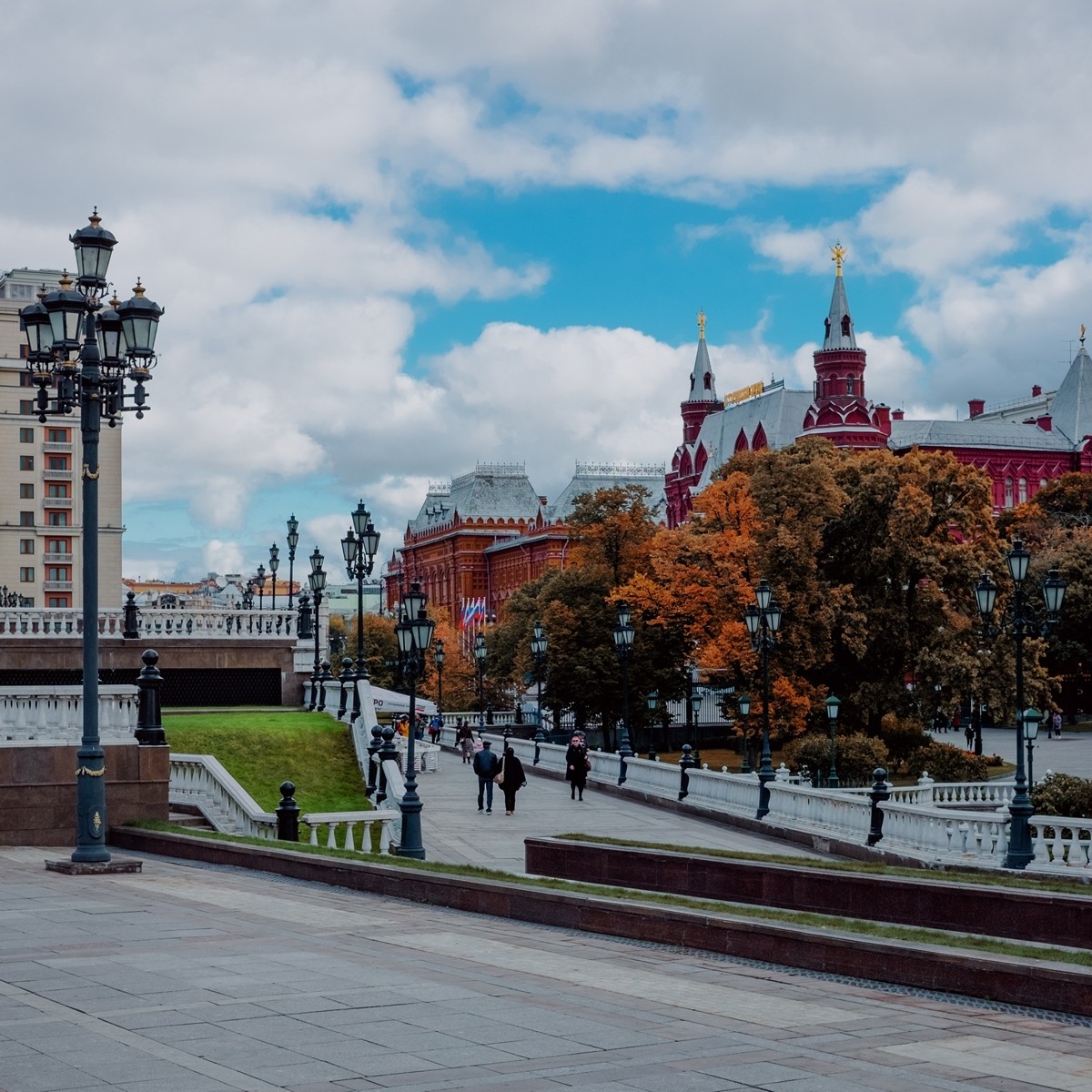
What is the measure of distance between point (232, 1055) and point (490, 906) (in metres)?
6.95

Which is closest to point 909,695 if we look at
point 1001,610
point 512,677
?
point 1001,610

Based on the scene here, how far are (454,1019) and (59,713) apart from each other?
52.8 feet

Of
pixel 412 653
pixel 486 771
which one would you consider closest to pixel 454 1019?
pixel 412 653

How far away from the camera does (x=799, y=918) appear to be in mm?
13445

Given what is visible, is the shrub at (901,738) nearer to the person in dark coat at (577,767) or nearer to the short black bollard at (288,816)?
the person in dark coat at (577,767)

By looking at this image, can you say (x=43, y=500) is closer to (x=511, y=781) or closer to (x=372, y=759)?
(x=511, y=781)

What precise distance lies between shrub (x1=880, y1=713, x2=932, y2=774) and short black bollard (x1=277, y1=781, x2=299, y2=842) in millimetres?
33924

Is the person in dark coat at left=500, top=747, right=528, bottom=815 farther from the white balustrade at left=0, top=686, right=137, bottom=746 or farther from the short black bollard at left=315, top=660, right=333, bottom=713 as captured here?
the white balustrade at left=0, top=686, right=137, bottom=746

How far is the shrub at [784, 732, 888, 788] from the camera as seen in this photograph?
4403 cm

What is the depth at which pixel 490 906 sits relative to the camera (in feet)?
51.3

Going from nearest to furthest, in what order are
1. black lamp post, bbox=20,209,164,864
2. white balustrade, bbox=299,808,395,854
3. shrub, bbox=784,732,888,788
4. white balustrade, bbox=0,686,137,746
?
1. black lamp post, bbox=20,209,164,864
2. white balustrade, bbox=299,808,395,854
3. white balustrade, bbox=0,686,137,746
4. shrub, bbox=784,732,888,788

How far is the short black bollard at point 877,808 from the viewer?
29.1 metres

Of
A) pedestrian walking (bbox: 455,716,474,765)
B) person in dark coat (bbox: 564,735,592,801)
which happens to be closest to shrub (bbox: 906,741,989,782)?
person in dark coat (bbox: 564,735,592,801)

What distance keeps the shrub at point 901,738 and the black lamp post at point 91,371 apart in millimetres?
37696
